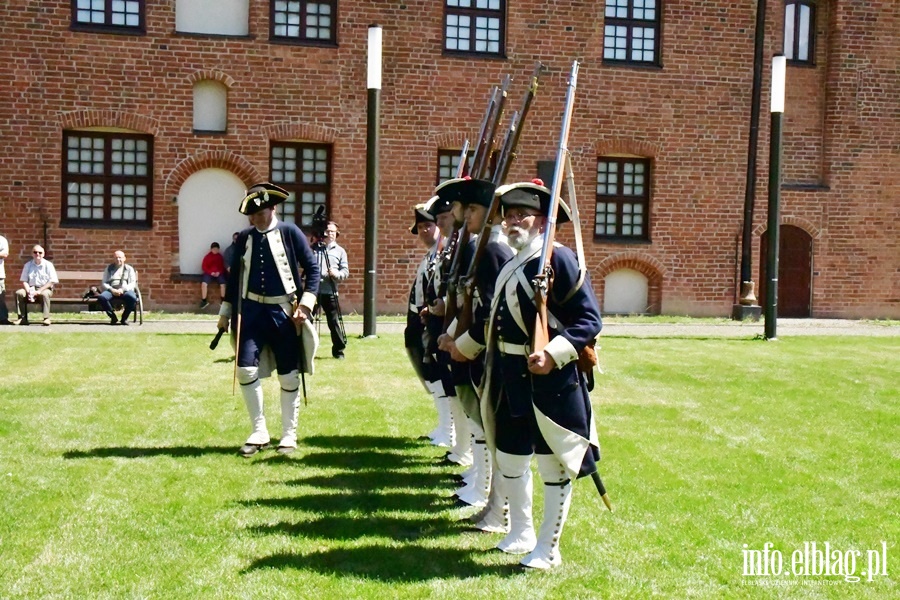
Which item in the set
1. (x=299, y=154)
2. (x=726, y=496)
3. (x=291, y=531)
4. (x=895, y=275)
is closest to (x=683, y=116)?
(x=895, y=275)

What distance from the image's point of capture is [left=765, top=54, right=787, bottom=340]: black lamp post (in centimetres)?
1988

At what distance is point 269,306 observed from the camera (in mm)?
9820

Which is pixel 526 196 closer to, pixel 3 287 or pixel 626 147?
pixel 3 287

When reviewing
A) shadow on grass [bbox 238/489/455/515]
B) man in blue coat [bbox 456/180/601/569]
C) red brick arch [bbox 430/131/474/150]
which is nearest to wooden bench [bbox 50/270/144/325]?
red brick arch [bbox 430/131/474/150]

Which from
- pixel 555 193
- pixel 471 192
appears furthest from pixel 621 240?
pixel 555 193

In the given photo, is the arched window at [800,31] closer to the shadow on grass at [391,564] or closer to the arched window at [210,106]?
the arched window at [210,106]

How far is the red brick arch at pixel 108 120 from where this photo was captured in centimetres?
2364

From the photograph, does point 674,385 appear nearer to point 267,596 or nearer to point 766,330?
point 766,330

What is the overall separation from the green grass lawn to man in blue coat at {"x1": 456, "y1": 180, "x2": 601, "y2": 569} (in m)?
0.33

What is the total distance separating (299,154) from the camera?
82.2ft

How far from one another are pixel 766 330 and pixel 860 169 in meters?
9.17

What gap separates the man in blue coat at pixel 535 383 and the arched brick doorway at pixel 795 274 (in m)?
22.0

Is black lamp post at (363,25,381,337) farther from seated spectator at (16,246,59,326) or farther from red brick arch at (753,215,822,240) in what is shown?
red brick arch at (753,215,822,240)

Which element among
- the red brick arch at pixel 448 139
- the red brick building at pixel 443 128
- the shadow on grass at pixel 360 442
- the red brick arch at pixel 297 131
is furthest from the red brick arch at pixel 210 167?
the shadow on grass at pixel 360 442
